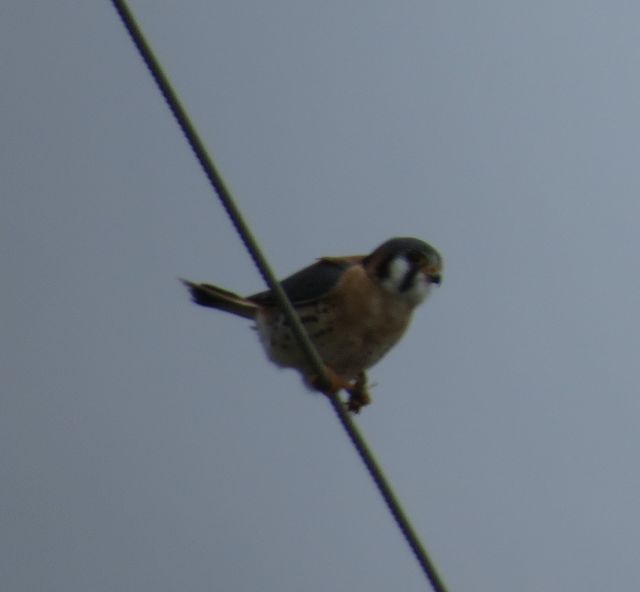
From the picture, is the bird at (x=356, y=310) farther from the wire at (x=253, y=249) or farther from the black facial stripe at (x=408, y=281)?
the wire at (x=253, y=249)

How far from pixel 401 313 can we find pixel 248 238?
2.84 meters

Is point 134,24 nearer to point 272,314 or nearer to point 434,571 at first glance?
point 434,571

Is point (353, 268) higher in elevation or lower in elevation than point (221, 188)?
higher

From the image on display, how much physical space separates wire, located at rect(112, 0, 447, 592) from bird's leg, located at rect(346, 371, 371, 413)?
2.06 meters

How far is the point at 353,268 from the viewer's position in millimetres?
7250

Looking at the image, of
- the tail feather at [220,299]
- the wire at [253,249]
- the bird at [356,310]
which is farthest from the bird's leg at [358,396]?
the wire at [253,249]

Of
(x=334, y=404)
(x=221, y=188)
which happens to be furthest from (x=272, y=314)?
(x=221, y=188)

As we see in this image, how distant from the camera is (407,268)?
7.11 m

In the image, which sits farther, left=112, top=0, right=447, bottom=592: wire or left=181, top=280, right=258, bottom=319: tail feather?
left=181, top=280, right=258, bottom=319: tail feather

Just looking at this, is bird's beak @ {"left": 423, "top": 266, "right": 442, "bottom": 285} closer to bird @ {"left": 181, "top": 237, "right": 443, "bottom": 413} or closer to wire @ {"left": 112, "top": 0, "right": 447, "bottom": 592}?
bird @ {"left": 181, "top": 237, "right": 443, "bottom": 413}

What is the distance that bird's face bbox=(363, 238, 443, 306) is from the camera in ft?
23.3

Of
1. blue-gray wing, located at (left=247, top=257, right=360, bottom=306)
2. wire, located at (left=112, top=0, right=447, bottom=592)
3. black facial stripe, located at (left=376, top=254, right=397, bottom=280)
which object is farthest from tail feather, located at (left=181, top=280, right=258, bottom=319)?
Answer: wire, located at (left=112, top=0, right=447, bottom=592)

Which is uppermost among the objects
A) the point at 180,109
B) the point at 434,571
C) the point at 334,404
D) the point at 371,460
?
the point at 180,109

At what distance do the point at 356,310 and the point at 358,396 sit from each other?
365 mm
